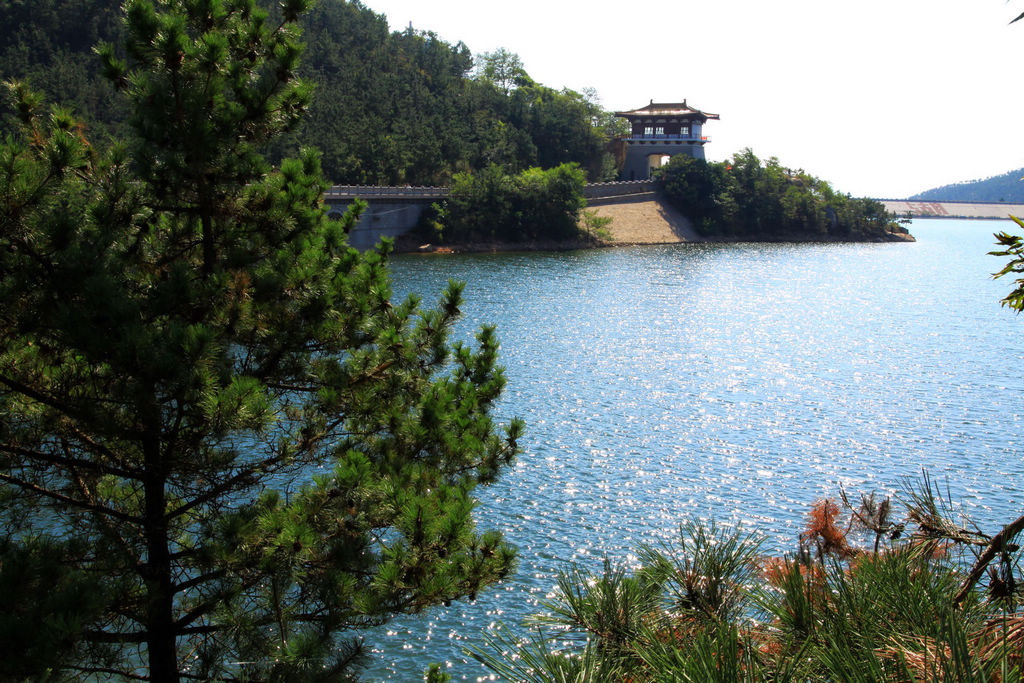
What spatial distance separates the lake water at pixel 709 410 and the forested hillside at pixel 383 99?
20.1 m

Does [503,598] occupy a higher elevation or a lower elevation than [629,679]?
lower

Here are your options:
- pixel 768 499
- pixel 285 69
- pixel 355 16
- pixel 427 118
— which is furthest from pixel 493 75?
pixel 285 69

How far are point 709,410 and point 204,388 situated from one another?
766 inches

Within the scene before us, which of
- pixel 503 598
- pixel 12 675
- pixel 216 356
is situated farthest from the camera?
pixel 503 598

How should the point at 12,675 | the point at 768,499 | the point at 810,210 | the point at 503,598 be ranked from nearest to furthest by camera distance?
the point at 12,675
the point at 503,598
the point at 768,499
the point at 810,210

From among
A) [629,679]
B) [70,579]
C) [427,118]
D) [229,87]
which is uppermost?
[427,118]

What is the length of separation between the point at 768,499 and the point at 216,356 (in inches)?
539

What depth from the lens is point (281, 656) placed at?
21.1 ft

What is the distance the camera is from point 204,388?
Result: 5.72 meters

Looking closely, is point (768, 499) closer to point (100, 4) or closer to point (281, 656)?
point (281, 656)

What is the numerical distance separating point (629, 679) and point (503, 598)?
26.6ft

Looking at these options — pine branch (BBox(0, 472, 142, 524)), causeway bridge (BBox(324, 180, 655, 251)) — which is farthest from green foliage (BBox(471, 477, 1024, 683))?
causeway bridge (BBox(324, 180, 655, 251))

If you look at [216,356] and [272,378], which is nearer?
[216,356]

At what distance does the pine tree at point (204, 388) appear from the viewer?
19.0ft
